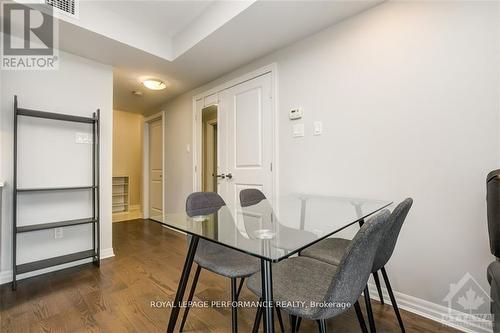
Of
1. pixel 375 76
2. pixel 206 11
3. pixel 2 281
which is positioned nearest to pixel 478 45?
pixel 375 76

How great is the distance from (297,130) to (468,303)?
69.0 inches

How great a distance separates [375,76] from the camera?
6.12ft

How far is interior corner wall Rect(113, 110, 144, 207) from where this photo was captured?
5.54 m

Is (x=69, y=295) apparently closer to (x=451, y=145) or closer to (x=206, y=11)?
(x=206, y=11)

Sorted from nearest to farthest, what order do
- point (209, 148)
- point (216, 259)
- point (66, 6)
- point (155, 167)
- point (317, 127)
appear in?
point (216, 259) → point (66, 6) → point (317, 127) → point (209, 148) → point (155, 167)

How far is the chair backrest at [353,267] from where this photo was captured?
0.76 m

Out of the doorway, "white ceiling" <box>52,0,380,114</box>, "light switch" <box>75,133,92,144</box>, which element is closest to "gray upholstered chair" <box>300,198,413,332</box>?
"white ceiling" <box>52,0,380,114</box>

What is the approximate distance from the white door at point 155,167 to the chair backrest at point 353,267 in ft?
13.8

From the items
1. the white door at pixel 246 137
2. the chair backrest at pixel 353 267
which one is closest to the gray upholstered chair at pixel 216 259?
the chair backrest at pixel 353 267

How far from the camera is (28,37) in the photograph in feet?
7.34

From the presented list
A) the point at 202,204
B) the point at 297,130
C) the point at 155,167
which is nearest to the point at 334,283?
the point at 202,204

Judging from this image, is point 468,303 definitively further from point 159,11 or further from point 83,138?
point 83,138

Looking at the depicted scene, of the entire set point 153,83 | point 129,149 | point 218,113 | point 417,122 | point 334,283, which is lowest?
point 334,283

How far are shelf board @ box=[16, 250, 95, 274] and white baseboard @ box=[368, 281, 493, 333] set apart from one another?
9.22 feet
